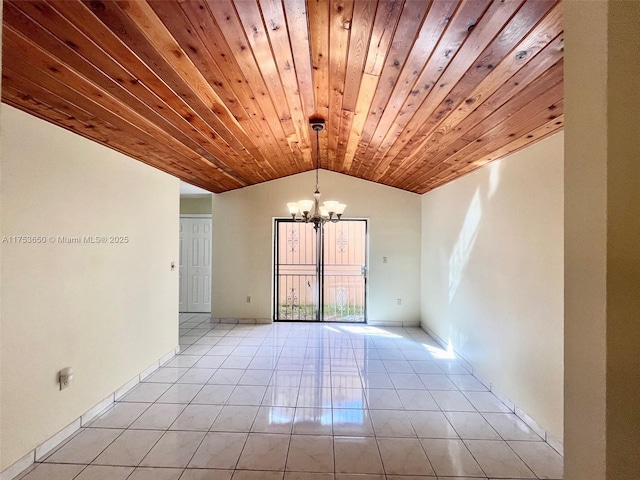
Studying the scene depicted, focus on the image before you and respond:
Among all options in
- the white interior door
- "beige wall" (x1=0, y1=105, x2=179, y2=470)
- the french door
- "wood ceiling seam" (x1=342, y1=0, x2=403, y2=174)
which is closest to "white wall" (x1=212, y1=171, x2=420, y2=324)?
the french door

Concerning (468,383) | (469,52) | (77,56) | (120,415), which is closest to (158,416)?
(120,415)

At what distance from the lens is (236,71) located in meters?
1.75

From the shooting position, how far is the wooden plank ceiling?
4.05 feet

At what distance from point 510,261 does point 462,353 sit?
154cm

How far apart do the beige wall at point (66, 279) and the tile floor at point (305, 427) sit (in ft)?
1.12

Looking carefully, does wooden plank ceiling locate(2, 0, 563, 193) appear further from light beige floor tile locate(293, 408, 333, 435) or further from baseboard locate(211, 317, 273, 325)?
baseboard locate(211, 317, 273, 325)

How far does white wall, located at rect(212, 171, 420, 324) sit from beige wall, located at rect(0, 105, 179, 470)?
6.40ft

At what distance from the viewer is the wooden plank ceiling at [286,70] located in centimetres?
124

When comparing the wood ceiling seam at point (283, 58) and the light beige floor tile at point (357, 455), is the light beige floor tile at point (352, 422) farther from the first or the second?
the wood ceiling seam at point (283, 58)

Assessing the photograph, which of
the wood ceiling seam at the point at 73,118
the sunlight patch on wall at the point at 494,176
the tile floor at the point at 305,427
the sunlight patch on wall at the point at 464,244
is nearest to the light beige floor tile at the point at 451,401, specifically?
the tile floor at the point at 305,427

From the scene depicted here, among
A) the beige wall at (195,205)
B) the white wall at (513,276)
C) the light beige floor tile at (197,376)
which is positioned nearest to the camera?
the white wall at (513,276)

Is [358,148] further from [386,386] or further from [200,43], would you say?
[386,386]

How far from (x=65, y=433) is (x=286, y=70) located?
3044 mm

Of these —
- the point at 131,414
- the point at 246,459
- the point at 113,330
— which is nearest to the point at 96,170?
the point at 113,330
